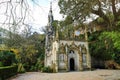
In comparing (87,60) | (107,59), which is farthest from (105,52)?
(87,60)

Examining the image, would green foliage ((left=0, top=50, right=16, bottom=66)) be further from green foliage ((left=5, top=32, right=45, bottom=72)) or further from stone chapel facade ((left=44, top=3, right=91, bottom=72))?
stone chapel facade ((left=44, top=3, right=91, bottom=72))

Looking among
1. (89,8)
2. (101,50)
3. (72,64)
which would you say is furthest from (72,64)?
(89,8)

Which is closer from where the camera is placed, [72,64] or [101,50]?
[72,64]

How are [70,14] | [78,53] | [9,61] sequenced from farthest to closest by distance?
[78,53]
[9,61]
[70,14]

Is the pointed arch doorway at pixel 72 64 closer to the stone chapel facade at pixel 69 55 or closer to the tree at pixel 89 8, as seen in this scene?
the stone chapel facade at pixel 69 55

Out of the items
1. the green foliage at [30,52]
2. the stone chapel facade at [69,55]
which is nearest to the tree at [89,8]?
the stone chapel facade at [69,55]

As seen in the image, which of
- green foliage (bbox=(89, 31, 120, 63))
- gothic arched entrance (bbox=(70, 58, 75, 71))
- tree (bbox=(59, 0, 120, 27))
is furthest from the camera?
green foliage (bbox=(89, 31, 120, 63))

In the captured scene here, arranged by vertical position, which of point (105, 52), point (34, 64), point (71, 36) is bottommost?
point (34, 64)

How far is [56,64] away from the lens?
26.6 m

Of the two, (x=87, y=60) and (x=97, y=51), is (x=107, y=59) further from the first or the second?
(x=87, y=60)

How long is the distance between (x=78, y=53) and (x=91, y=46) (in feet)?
16.6

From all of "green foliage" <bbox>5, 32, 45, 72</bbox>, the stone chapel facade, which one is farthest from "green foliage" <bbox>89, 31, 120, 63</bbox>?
"green foliage" <bbox>5, 32, 45, 72</bbox>

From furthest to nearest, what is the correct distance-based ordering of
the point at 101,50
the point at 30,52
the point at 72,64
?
the point at 30,52
the point at 101,50
the point at 72,64

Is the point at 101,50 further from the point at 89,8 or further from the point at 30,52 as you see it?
the point at 89,8
